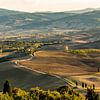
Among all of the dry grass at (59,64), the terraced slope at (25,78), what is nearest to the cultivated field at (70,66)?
the dry grass at (59,64)

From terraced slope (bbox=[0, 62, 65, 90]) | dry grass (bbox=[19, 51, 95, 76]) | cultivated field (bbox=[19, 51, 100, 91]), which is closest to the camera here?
terraced slope (bbox=[0, 62, 65, 90])

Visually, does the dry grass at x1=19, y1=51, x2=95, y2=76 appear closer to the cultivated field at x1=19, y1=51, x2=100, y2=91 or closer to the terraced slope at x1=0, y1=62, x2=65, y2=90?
the cultivated field at x1=19, y1=51, x2=100, y2=91

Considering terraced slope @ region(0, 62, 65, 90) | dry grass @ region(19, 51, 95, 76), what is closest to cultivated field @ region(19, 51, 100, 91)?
dry grass @ region(19, 51, 95, 76)

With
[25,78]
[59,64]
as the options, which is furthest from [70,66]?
[25,78]

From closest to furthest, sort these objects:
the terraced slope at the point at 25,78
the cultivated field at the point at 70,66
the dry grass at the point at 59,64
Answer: the terraced slope at the point at 25,78 → the cultivated field at the point at 70,66 → the dry grass at the point at 59,64

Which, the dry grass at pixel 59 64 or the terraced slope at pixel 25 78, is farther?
the dry grass at pixel 59 64

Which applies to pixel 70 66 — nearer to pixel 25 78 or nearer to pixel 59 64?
pixel 59 64

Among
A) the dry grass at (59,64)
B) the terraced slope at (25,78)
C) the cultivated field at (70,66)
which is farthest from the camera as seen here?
the dry grass at (59,64)

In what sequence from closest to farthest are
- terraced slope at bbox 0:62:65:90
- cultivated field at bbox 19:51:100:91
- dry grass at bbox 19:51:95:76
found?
terraced slope at bbox 0:62:65:90 < cultivated field at bbox 19:51:100:91 < dry grass at bbox 19:51:95:76

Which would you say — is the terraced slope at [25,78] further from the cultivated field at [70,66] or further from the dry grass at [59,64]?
the dry grass at [59,64]

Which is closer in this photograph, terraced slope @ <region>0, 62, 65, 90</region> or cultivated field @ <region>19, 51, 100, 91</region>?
terraced slope @ <region>0, 62, 65, 90</region>

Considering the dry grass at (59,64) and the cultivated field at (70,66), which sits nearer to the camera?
the cultivated field at (70,66)

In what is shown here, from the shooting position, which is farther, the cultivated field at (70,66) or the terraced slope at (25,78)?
the cultivated field at (70,66)
